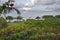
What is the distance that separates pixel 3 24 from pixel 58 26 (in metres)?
5.17

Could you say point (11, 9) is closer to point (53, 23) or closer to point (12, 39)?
point (53, 23)

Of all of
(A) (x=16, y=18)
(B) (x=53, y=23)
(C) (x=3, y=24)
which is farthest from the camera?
(A) (x=16, y=18)

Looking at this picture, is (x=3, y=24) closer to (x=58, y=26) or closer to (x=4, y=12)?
(x=4, y=12)

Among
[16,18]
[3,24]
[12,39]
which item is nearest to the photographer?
[12,39]

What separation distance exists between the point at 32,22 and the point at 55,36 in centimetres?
779

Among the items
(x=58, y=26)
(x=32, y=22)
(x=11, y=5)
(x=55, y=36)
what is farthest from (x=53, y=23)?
(x=55, y=36)

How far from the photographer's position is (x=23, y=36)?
1341cm

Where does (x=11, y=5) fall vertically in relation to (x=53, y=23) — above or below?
above

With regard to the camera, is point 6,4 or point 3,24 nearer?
point 3,24

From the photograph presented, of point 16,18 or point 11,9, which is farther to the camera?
point 16,18

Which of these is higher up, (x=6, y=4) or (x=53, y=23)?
(x=6, y=4)

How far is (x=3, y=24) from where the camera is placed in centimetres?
2017

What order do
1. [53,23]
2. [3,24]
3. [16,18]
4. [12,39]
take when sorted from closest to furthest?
[12,39], [3,24], [53,23], [16,18]

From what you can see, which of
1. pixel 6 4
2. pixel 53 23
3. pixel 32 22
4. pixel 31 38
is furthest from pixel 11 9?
pixel 31 38
